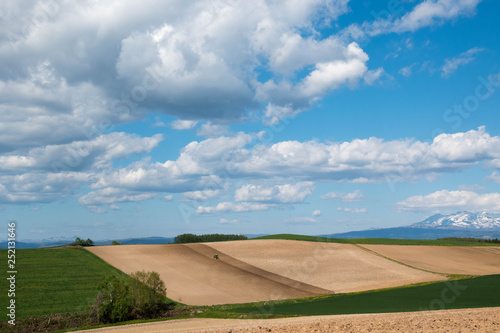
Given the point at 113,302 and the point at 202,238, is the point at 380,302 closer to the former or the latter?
the point at 113,302

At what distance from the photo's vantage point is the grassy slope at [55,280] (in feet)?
122

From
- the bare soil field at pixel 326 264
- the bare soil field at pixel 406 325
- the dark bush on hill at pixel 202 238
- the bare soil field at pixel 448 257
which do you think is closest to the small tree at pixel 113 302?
the bare soil field at pixel 406 325

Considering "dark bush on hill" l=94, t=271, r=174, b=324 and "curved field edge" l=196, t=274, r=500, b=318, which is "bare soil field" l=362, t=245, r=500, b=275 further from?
"dark bush on hill" l=94, t=271, r=174, b=324

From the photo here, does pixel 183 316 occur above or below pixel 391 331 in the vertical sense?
below

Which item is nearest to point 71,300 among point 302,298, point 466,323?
point 302,298

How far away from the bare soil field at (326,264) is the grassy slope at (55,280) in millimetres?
23232

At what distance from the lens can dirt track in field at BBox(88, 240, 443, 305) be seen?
46.8 meters

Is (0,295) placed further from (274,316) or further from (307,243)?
(307,243)

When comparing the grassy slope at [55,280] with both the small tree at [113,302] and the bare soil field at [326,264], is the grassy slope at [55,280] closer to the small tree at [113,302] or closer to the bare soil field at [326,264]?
the small tree at [113,302]

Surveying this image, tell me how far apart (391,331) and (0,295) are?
3577 cm

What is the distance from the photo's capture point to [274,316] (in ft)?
106

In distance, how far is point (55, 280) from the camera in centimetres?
4531

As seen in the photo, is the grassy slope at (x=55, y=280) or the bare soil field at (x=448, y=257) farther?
the bare soil field at (x=448, y=257)

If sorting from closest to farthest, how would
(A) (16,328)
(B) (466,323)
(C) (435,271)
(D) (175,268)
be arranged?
(B) (466,323)
(A) (16,328)
(D) (175,268)
(C) (435,271)
